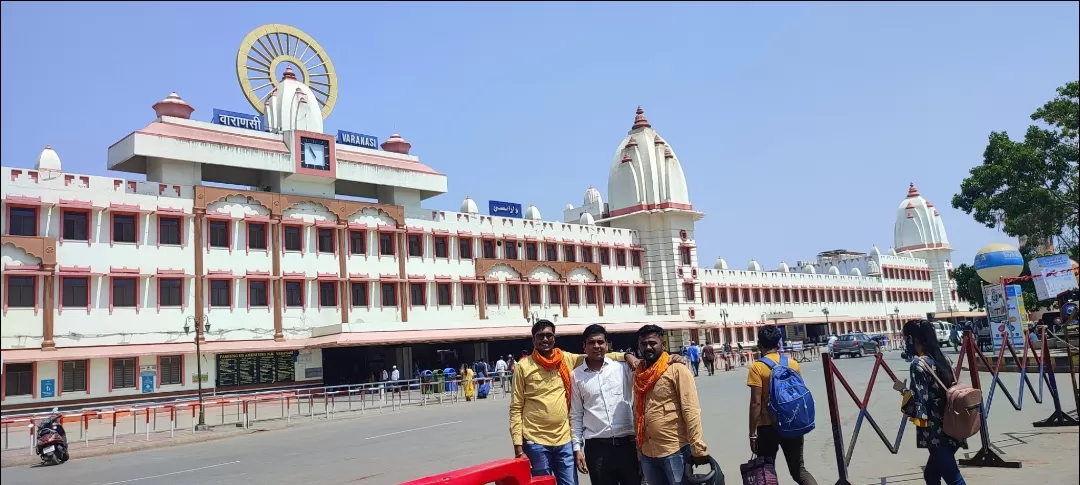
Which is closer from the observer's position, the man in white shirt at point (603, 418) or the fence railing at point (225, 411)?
the man in white shirt at point (603, 418)

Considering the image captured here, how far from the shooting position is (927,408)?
6.03 meters

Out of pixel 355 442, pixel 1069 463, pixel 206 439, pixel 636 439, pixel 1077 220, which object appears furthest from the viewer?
pixel 1077 220

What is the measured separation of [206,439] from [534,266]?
24.2m

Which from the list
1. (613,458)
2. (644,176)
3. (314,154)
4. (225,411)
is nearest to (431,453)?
(613,458)

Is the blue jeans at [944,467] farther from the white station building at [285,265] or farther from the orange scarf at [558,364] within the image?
the white station building at [285,265]

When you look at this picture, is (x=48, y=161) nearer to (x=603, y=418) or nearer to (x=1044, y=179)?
(x=603, y=418)

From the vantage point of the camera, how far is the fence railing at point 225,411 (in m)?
20.2

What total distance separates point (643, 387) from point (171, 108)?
3085cm

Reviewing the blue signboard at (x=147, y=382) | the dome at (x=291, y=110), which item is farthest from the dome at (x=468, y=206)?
the blue signboard at (x=147, y=382)

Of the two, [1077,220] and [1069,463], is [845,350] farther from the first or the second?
[1069,463]

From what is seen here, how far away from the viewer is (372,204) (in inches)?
1395

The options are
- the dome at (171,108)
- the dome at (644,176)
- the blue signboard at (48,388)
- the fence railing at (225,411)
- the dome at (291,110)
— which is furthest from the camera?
the dome at (644,176)

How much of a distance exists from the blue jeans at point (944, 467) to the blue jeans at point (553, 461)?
2698 mm

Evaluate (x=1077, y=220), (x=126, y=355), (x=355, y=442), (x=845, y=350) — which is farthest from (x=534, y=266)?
(x=355, y=442)
